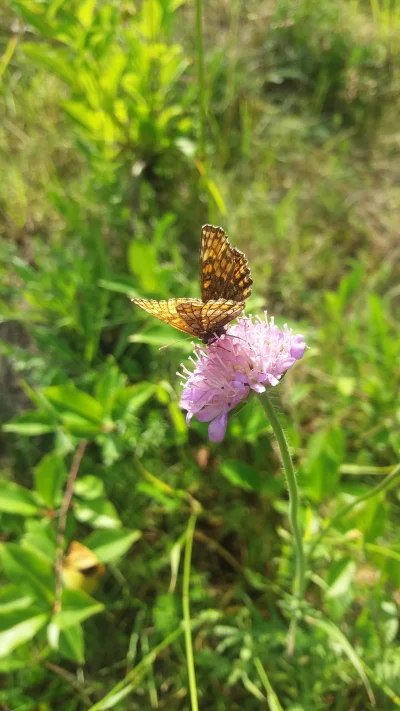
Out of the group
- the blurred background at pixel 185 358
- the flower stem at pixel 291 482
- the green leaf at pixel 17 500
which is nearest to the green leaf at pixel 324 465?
the blurred background at pixel 185 358

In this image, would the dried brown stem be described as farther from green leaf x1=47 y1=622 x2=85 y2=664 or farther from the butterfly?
the butterfly

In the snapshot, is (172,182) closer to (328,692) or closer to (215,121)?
(215,121)

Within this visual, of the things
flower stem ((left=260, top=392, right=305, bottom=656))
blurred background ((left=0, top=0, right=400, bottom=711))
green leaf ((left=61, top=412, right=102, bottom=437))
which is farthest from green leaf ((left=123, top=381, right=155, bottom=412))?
flower stem ((left=260, top=392, right=305, bottom=656))

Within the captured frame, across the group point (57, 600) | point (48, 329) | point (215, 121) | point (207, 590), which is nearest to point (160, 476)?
point (207, 590)

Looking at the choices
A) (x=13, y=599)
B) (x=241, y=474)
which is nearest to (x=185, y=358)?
(x=241, y=474)

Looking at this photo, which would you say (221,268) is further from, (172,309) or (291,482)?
(291,482)

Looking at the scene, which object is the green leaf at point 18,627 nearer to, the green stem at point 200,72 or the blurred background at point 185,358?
the blurred background at point 185,358
